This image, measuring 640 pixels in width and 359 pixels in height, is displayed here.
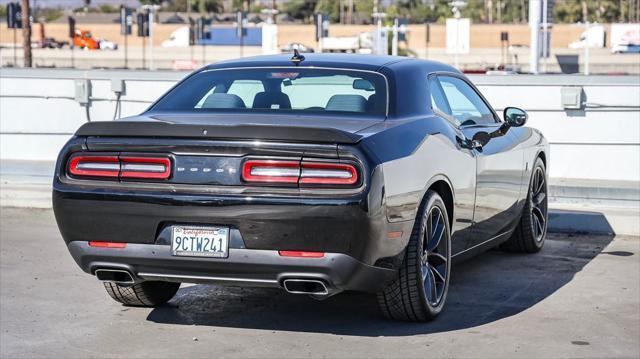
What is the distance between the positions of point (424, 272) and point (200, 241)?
1.37 metres

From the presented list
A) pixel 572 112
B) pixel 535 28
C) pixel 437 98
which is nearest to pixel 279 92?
pixel 437 98

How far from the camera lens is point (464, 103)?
793 cm

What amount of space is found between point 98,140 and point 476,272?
3.36 m

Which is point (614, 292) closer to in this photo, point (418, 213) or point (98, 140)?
point (418, 213)

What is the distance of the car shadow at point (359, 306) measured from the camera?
258 inches

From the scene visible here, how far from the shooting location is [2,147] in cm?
1357

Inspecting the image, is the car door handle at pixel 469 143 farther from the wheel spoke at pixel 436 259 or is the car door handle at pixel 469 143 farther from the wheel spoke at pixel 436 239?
the wheel spoke at pixel 436 259

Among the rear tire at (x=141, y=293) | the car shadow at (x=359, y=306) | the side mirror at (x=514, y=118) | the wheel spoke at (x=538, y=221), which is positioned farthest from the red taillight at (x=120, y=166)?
the wheel spoke at (x=538, y=221)

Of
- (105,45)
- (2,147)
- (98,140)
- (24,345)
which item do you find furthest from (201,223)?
(105,45)

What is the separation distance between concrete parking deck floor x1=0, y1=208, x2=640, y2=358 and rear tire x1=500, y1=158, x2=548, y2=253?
43 centimetres

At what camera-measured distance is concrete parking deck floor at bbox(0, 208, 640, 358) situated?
601cm

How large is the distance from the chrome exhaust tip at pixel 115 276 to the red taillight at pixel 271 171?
879 mm

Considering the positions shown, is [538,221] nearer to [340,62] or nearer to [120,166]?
[340,62]

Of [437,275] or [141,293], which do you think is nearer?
[437,275]
